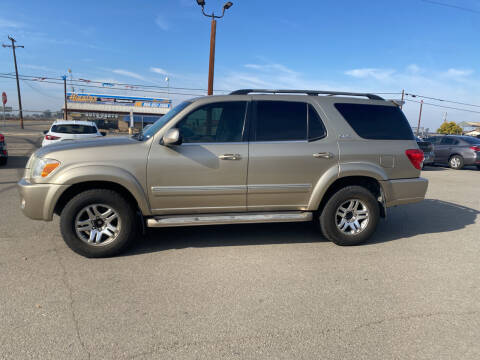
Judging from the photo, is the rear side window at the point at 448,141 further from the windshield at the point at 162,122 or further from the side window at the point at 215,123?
the windshield at the point at 162,122

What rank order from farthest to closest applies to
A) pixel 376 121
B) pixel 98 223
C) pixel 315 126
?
pixel 376 121 → pixel 315 126 → pixel 98 223

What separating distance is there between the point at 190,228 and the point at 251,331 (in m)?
2.74

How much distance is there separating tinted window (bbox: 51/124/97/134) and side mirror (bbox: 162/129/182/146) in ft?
Result: 28.9

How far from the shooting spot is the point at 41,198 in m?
3.79

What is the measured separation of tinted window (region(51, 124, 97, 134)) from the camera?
1124cm

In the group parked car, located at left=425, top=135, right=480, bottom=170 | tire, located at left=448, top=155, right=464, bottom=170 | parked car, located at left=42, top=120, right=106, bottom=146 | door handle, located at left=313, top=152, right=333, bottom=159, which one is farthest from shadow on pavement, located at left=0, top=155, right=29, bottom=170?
tire, located at left=448, top=155, right=464, bottom=170

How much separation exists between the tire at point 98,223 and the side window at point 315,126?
2.46 m

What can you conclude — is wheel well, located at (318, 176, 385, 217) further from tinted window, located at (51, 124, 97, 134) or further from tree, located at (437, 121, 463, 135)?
tree, located at (437, 121, 463, 135)

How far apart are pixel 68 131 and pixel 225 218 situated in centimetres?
918

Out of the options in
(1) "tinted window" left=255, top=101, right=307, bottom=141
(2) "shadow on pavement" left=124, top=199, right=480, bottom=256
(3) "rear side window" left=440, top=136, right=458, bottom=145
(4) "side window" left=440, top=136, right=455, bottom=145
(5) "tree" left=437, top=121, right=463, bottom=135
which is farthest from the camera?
(5) "tree" left=437, top=121, right=463, bottom=135

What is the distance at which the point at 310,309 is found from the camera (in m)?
2.99

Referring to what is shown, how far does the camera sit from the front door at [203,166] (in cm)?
402

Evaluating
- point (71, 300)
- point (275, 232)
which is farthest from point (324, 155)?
point (71, 300)

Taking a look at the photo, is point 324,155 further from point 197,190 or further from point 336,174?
point 197,190
